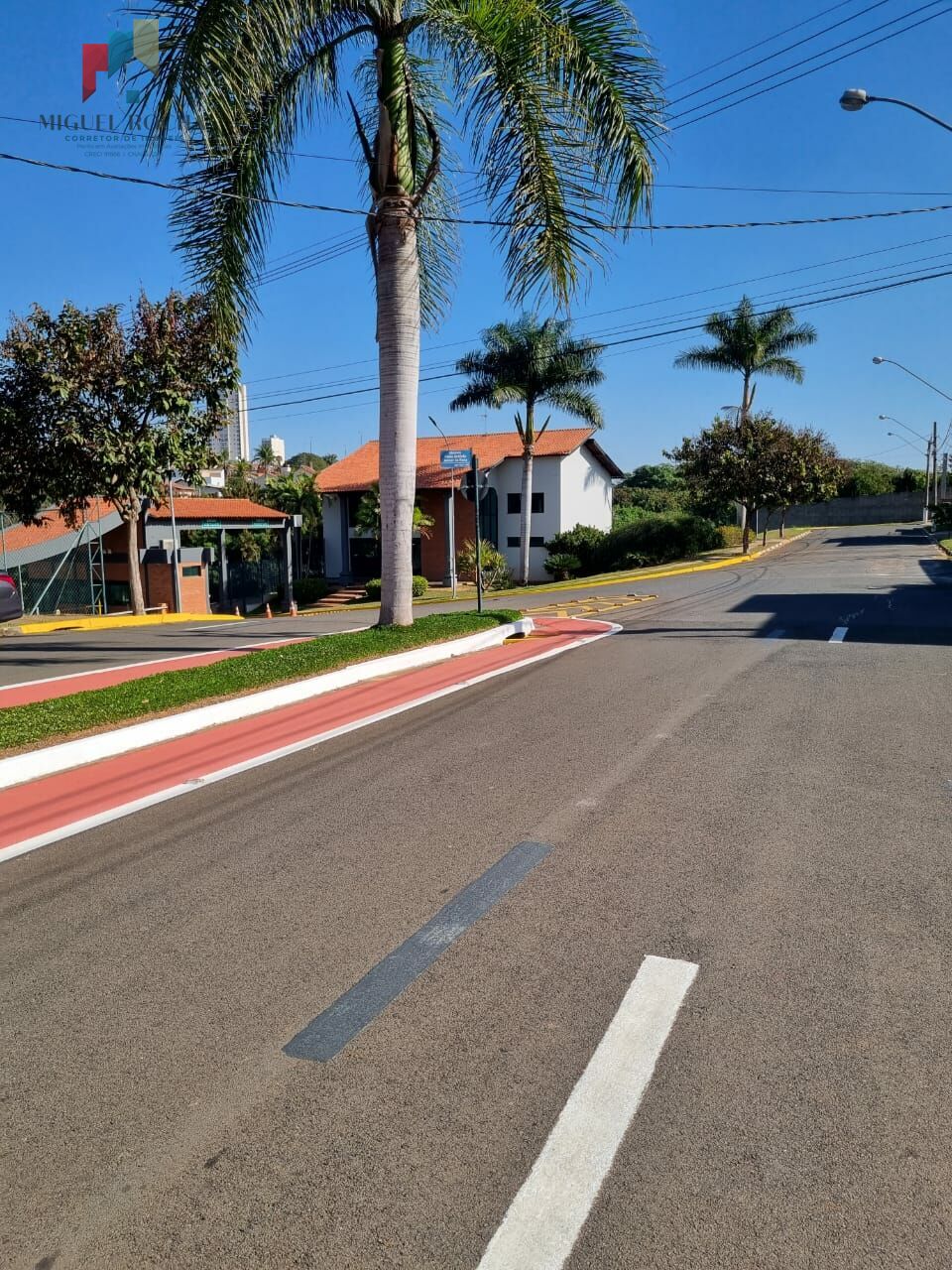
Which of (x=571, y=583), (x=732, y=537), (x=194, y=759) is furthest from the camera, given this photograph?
Result: (x=732, y=537)

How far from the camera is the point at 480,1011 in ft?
11.9

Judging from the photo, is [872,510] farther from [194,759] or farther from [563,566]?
[194,759]

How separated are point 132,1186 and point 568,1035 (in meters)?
1.53

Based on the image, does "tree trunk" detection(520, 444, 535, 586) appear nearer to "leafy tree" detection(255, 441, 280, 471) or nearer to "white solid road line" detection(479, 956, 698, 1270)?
"white solid road line" detection(479, 956, 698, 1270)

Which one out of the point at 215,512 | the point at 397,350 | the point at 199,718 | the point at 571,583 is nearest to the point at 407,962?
the point at 199,718

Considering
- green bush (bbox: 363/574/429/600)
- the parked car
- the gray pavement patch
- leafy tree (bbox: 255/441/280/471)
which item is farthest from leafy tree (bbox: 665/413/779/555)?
leafy tree (bbox: 255/441/280/471)

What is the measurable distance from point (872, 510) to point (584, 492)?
40450mm

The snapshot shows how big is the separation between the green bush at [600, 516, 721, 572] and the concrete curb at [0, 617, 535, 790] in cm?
2487

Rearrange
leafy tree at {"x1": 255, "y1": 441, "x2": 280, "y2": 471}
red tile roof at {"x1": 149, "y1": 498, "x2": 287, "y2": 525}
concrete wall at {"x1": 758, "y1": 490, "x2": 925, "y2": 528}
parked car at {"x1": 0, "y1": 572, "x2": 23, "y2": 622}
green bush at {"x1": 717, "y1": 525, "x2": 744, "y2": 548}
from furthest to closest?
leafy tree at {"x1": 255, "y1": 441, "x2": 280, "y2": 471} → concrete wall at {"x1": 758, "y1": 490, "x2": 925, "y2": 528} → green bush at {"x1": 717, "y1": 525, "x2": 744, "y2": 548} → red tile roof at {"x1": 149, "y1": 498, "x2": 287, "y2": 525} → parked car at {"x1": 0, "y1": 572, "x2": 23, "y2": 622}

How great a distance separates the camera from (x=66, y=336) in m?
20.3

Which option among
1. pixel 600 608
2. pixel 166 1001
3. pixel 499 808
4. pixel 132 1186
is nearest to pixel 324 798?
pixel 499 808

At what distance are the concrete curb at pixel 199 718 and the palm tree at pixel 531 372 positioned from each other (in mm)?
24132

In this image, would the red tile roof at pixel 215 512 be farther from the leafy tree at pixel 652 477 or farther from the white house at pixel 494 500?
the leafy tree at pixel 652 477

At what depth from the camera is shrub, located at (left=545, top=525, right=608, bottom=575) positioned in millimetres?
38281
